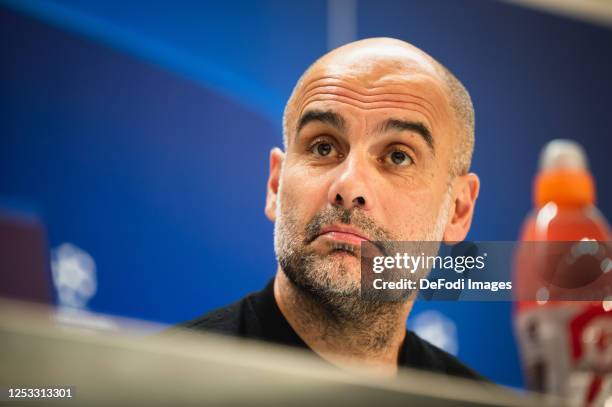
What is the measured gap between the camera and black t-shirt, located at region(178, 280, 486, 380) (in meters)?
0.92

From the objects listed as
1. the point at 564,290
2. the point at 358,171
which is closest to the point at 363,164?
the point at 358,171

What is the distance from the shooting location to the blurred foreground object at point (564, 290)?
0.99 metres

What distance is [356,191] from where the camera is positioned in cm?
86

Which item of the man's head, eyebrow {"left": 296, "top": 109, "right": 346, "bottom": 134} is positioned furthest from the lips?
eyebrow {"left": 296, "top": 109, "right": 346, "bottom": 134}

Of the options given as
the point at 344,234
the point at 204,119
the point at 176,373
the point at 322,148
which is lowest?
the point at 176,373

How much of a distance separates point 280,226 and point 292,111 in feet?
0.46

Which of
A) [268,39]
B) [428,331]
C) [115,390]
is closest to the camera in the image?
[115,390]

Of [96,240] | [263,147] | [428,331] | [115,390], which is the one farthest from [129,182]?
[428,331]

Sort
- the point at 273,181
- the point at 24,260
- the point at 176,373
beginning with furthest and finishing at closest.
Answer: the point at 24,260 < the point at 273,181 < the point at 176,373

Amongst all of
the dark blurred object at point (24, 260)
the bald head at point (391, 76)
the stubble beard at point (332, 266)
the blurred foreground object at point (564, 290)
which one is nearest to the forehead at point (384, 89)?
the bald head at point (391, 76)

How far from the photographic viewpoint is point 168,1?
3.70 ft

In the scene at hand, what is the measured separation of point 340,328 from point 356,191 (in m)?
0.17

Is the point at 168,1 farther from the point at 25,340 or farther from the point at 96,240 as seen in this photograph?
the point at 25,340

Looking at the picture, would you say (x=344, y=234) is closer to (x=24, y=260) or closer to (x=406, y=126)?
(x=406, y=126)
